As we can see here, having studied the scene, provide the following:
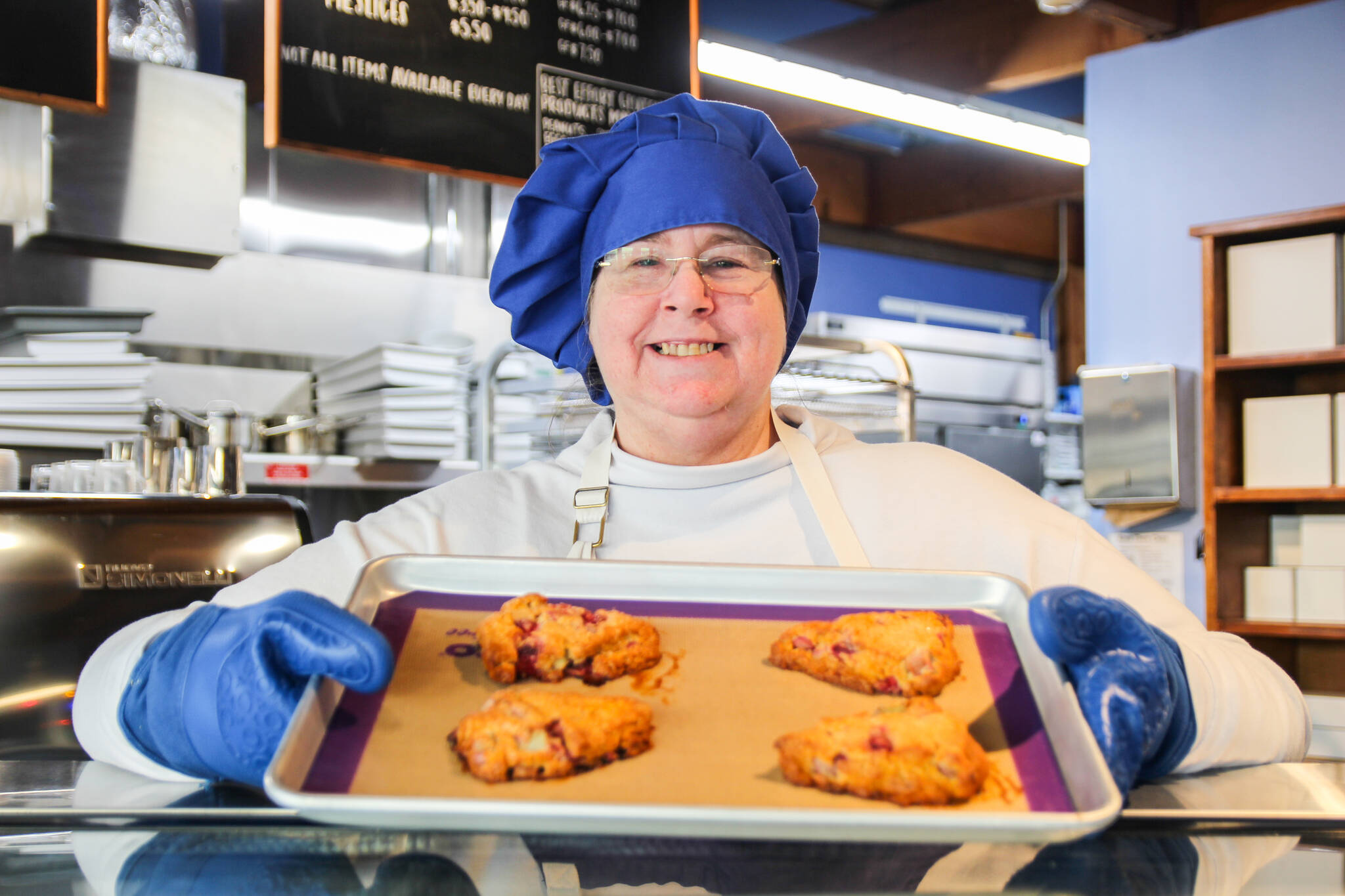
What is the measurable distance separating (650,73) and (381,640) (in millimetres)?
2840

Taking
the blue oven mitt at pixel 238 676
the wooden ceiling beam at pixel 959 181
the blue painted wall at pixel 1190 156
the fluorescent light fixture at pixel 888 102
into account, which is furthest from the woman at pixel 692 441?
the wooden ceiling beam at pixel 959 181

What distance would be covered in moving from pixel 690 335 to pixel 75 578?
150 cm

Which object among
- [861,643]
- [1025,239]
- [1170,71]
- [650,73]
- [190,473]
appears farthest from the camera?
[1025,239]

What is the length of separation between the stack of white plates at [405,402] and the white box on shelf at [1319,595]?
292 centimetres

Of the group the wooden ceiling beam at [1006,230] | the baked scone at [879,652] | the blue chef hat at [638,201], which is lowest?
the baked scone at [879,652]

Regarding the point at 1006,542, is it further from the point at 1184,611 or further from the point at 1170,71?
the point at 1170,71

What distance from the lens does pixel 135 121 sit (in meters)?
3.35

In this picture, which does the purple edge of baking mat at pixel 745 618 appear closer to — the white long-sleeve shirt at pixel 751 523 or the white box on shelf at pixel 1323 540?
the white long-sleeve shirt at pixel 751 523

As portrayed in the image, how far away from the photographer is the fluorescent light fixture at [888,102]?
362cm

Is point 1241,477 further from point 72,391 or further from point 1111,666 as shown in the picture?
point 72,391

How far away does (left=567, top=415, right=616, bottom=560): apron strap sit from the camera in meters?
1.55

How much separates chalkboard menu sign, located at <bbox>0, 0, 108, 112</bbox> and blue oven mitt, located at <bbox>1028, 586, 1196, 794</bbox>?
2.73 m

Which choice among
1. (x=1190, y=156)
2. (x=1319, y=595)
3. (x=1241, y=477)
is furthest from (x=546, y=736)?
(x=1190, y=156)

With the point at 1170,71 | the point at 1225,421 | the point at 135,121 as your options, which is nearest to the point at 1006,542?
the point at 1225,421
